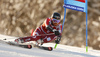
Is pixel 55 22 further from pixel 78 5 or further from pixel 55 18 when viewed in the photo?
pixel 78 5

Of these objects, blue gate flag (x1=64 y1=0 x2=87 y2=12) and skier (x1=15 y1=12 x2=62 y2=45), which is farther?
blue gate flag (x1=64 y1=0 x2=87 y2=12)

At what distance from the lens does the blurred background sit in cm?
677

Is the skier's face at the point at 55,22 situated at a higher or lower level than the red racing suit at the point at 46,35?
higher

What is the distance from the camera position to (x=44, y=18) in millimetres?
7660

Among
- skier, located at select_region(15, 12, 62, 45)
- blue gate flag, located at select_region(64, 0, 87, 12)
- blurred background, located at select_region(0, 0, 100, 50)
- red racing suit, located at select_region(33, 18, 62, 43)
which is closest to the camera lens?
skier, located at select_region(15, 12, 62, 45)

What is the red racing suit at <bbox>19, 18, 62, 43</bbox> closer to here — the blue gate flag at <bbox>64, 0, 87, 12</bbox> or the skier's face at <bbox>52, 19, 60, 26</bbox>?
the skier's face at <bbox>52, 19, 60, 26</bbox>

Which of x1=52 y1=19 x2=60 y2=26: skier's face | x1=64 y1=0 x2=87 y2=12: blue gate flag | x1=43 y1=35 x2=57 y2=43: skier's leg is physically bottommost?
x1=43 y1=35 x2=57 y2=43: skier's leg

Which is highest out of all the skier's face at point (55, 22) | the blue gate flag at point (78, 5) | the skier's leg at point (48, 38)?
the blue gate flag at point (78, 5)

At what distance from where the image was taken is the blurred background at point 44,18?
267 inches

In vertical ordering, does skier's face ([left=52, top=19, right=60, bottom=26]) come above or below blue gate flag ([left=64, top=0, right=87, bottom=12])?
below

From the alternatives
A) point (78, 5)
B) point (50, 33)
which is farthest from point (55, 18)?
point (78, 5)

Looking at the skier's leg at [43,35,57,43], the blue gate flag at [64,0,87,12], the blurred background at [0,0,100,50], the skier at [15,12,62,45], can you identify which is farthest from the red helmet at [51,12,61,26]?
the blurred background at [0,0,100,50]

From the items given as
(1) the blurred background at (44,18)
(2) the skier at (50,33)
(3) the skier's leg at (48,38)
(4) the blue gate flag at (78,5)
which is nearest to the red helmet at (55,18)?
(2) the skier at (50,33)

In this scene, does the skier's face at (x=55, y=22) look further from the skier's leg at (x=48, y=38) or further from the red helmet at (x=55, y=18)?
the skier's leg at (x=48, y=38)
